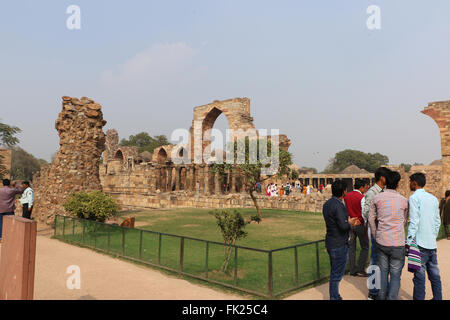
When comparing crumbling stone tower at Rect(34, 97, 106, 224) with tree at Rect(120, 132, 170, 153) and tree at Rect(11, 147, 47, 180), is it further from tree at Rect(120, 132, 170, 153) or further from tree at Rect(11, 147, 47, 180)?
tree at Rect(120, 132, 170, 153)

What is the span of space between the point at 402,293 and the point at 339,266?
133 centimetres

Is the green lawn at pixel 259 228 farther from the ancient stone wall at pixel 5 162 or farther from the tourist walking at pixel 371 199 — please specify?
the ancient stone wall at pixel 5 162

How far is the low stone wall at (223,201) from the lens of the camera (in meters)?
13.8

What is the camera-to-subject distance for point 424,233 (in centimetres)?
317

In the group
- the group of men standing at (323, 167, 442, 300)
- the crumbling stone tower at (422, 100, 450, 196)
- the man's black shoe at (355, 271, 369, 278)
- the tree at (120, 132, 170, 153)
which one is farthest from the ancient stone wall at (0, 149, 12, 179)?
the tree at (120, 132, 170, 153)

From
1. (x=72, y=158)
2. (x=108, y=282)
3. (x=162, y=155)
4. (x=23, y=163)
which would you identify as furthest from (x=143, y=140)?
(x=108, y=282)

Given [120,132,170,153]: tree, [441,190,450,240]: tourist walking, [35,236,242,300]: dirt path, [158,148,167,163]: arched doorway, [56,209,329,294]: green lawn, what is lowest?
[35,236,242,300]: dirt path

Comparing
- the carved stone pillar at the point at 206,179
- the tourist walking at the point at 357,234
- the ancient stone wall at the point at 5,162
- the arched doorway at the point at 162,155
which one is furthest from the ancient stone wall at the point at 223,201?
the arched doorway at the point at 162,155

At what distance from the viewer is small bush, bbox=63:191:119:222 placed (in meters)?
7.90

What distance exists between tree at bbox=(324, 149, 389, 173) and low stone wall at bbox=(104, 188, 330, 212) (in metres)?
50.9

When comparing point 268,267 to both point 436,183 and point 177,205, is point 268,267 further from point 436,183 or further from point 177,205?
point 436,183

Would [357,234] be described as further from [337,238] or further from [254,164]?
[254,164]

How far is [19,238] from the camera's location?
8.76ft
